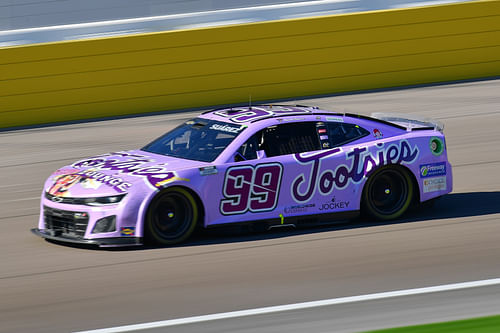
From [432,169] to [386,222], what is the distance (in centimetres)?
83

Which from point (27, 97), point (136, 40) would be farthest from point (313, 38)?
point (27, 97)

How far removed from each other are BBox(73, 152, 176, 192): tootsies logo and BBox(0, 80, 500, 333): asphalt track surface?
0.71 meters

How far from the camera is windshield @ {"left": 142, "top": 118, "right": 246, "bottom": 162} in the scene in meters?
9.37

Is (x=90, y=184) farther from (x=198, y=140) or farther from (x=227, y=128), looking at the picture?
(x=227, y=128)

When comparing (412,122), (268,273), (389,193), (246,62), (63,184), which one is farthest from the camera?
(246,62)

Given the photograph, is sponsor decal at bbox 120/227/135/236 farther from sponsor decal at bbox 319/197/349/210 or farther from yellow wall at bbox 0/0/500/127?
yellow wall at bbox 0/0/500/127

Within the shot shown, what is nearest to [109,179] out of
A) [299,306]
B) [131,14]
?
[299,306]

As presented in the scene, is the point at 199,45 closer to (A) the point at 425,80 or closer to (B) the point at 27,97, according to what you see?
(B) the point at 27,97

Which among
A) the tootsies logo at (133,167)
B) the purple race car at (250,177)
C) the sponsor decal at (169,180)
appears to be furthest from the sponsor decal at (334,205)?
the tootsies logo at (133,167)

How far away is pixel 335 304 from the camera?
23.9 feet

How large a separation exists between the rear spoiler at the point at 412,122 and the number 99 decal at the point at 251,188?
1851 millimetres

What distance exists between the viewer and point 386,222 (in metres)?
9.98

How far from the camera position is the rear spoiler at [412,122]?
1039cm

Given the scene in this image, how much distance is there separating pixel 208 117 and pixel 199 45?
28.0 ft
